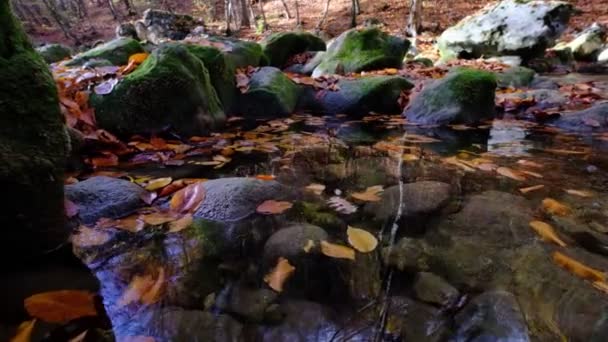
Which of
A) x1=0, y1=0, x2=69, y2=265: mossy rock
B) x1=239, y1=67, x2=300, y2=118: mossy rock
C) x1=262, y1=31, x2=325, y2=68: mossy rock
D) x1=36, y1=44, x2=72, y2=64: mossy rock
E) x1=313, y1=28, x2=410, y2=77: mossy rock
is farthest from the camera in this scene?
x1=262, y1=31, x2=325, y2=68: mossy rock

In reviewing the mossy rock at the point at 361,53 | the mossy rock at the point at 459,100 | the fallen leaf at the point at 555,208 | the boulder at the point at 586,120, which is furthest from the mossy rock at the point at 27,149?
the mossy rock at the point at 361,53

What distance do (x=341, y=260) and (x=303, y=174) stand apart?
1.09 meters

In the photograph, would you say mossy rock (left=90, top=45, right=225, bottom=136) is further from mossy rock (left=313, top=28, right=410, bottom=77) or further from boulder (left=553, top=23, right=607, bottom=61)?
boulder (left=553, top=23, right=607, bottom=61)

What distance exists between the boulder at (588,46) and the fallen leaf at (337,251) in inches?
499

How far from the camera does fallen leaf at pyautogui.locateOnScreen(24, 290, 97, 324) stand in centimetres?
135

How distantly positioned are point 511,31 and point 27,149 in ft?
39.2

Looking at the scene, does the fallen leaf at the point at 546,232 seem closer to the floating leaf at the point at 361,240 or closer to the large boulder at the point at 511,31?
the floating leaf at the point at 361,240

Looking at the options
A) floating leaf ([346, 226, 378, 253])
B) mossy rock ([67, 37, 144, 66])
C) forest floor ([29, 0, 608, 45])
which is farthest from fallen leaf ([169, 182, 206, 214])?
forest floor ([29, 0, 608, 45])

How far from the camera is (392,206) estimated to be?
2.24 m

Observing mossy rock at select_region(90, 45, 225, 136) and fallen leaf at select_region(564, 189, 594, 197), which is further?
mossy rock at select_region(90, 45, 225, 136)

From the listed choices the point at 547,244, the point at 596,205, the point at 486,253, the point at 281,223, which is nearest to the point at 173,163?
the point at 281,223

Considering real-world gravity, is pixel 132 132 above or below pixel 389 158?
above

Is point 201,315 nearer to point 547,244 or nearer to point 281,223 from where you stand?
point 281,223

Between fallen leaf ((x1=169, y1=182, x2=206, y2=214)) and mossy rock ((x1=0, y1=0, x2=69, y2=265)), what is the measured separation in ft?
1.78
